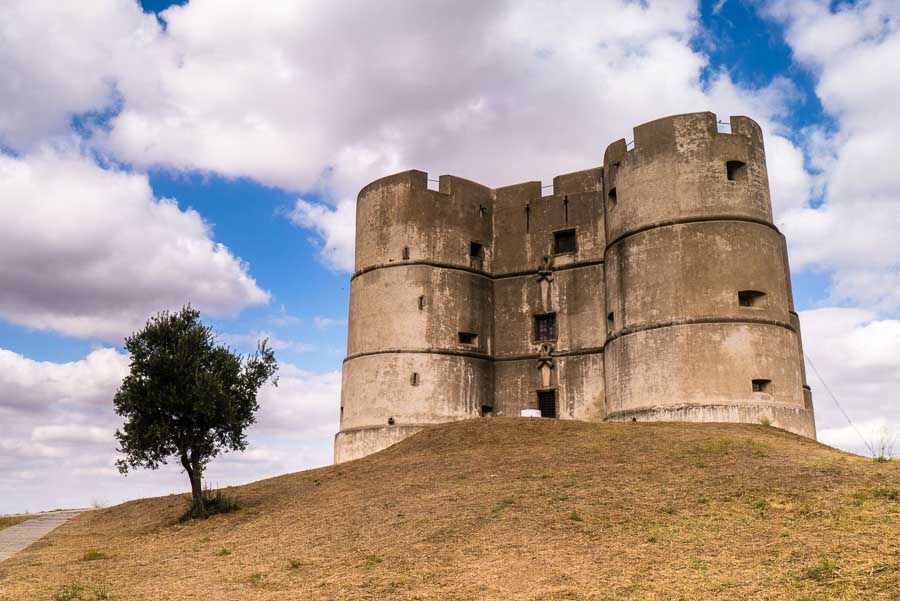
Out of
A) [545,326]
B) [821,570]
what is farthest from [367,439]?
[821,570]

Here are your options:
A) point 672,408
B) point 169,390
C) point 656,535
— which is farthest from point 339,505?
point 672,408

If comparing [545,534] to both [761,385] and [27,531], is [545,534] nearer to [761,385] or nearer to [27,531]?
[761,385]

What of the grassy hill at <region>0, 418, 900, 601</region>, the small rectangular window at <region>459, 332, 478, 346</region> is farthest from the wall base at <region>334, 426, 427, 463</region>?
the grassy hill at <region>0, 418, 900, 601</region>

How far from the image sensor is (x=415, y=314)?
107 feet

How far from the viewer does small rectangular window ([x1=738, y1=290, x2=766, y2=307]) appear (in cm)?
2744

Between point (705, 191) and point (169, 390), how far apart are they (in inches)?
770

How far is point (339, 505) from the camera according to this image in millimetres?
19984

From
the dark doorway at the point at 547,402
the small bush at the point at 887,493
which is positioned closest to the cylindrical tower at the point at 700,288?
the dark doorway at the point at 547,402

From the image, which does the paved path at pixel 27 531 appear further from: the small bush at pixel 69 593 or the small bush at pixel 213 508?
the small bush at pixel 69 593

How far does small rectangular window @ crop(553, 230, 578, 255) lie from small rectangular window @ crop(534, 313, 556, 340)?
289 cm

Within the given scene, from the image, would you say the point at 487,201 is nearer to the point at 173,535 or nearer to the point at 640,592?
the point at 173,535

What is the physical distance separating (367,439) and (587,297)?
10935 millimetres

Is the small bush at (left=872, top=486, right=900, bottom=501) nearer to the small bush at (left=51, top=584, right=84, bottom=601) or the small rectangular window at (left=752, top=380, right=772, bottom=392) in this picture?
the small rectangular window at (left=752, top=380, right=772, bottom=392)

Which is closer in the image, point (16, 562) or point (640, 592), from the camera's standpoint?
point (640, 592)
